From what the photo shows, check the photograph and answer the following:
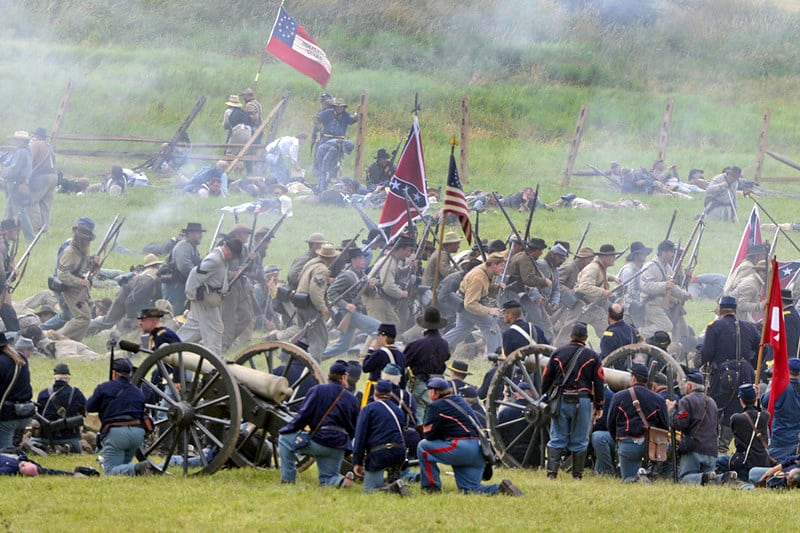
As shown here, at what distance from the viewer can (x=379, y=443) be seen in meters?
12.6

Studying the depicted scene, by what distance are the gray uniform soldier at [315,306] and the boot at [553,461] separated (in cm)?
621

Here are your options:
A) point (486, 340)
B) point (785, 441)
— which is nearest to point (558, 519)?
point (785, 441)

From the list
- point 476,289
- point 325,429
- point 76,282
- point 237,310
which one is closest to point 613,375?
point 325,429

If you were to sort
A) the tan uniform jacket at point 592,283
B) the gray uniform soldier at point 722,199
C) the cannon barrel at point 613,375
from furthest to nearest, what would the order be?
1. the gray uniform soldier at point 722,199
2. the tan uniform jacket at point 592,283
3. the cannon barrel at point 613,375

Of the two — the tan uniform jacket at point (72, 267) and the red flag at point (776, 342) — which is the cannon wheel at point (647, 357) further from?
the tan uniform jacket at point (72, 267)

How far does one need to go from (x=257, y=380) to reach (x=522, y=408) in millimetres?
2724

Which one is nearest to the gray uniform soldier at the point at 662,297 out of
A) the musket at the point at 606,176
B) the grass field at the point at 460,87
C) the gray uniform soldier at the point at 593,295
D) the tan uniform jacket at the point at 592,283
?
the gray uniform soldier at the point at 593,295

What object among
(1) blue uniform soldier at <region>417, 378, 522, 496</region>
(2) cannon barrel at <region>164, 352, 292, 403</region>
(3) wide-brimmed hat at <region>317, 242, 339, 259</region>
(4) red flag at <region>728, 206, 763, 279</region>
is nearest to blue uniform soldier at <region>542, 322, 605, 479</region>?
(1) blue uniform soldier at <region>417, 378, 522, 496</region>

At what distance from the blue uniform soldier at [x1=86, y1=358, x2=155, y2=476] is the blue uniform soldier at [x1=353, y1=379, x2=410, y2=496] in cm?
197

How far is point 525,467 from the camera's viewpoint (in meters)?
14.6

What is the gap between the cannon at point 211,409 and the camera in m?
13.1

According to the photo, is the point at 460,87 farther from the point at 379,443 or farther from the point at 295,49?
the point at 379,443

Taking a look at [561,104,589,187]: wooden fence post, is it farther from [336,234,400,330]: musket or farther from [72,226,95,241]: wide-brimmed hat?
[72,226,95,241]: wide-brimmed hat

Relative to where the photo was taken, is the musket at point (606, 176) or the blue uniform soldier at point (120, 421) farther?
the musket at point (606, 176)
